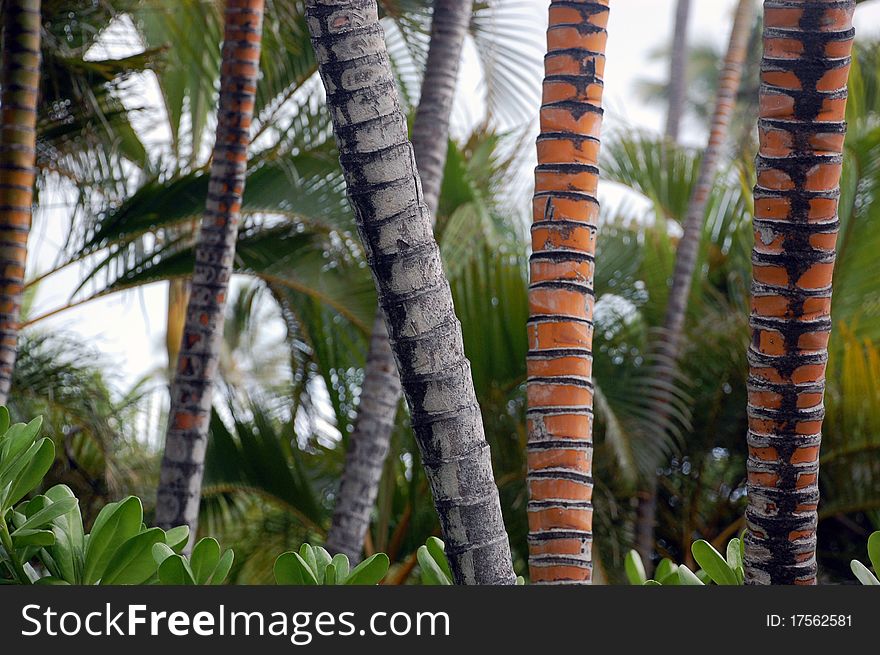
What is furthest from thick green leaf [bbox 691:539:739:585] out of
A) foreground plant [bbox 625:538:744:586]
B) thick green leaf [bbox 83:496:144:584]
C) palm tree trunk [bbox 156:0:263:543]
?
palm tree trunk [bbox 156:0:263:543]

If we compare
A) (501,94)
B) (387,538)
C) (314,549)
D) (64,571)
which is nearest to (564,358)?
(314,549)

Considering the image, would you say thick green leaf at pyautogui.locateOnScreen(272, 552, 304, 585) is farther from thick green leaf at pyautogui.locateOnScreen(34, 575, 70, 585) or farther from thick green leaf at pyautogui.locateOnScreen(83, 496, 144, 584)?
thick green leaf at pyautogui.locateOnScreen(34, 575, 70, 585)

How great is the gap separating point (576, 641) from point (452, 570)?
39 centimetres

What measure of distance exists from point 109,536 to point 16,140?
110 inches

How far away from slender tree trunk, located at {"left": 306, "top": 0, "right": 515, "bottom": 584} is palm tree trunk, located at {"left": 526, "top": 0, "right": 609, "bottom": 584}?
32cm

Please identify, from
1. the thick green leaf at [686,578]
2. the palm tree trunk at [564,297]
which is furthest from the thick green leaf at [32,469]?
the thick green leaf at [686,578]

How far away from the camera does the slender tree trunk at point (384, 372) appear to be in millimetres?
3623

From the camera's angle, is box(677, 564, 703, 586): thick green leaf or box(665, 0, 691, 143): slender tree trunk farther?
box(665, 0, 691, 143): slender tree trunk

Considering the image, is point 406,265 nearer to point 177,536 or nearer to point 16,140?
point 177,536

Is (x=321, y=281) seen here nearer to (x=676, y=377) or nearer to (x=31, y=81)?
(x=31, y=81)

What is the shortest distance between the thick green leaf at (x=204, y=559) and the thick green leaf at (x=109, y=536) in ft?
0.37

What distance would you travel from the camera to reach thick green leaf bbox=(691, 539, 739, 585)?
5.66ft

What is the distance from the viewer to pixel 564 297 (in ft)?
6.60

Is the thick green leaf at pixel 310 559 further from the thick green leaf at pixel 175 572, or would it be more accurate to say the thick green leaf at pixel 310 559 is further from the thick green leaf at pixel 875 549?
the thick green leaf at pixel 875 549
